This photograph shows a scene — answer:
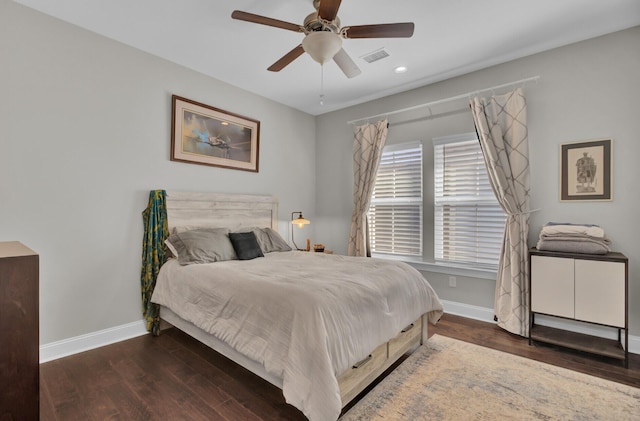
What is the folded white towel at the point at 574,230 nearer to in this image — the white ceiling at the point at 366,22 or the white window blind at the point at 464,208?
the white window blind at the point at 464,208

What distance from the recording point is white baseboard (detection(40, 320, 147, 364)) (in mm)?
2447

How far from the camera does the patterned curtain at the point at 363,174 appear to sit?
412cm

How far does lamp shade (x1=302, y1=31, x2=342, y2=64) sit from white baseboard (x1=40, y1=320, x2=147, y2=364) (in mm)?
3059

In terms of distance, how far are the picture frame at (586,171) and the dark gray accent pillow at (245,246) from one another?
10.4 ft

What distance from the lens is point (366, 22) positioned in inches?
102

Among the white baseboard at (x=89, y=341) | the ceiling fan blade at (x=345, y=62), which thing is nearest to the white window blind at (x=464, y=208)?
the ceiling fan blade at (x=345, y=62)

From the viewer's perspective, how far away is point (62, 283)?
2.54 m

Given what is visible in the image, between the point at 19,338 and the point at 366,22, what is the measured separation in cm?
311

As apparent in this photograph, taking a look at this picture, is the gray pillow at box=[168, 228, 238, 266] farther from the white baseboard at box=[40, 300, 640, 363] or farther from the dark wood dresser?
the dark wood dresser

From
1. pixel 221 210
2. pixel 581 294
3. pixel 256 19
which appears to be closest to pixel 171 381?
pixel 221 210

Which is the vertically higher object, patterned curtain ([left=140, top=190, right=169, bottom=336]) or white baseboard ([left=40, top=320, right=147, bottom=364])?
patterned curtain ([left=140, top=190, right=169, bottom=336])

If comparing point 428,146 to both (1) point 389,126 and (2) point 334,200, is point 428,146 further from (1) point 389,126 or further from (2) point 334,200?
(2) point 334,200

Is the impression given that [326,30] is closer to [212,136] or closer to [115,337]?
[212,136]

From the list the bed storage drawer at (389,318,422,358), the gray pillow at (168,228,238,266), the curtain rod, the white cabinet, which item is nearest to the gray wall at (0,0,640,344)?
the curtain rod
